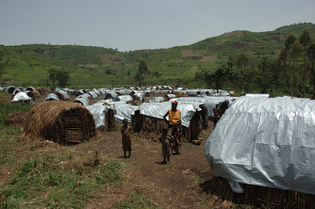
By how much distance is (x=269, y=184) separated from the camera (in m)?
3.90

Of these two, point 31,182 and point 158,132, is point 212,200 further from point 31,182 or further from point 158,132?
point 158,132

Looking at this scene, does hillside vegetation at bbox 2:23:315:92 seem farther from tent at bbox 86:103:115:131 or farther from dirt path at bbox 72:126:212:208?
dirt path at bbox 72:126:212:208

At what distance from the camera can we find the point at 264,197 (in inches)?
159

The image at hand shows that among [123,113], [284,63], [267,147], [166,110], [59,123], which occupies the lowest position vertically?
[123,113]

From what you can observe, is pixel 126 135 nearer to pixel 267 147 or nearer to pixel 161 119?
pixel 161 119

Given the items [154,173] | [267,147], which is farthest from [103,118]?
[267,147]

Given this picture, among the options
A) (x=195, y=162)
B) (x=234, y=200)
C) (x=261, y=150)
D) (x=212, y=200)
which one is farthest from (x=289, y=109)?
(x=195, y=162)

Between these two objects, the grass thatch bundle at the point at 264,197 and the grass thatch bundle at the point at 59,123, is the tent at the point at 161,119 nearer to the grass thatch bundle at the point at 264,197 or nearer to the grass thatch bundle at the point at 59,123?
the grass thatch bundle at the point at 59,123

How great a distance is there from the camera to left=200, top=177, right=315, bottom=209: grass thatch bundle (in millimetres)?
3711

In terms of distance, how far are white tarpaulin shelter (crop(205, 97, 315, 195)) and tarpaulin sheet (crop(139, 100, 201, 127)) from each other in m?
5.03

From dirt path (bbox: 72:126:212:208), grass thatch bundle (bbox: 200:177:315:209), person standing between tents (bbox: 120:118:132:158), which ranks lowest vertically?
dirt path (bbox: 72:126:212:208)

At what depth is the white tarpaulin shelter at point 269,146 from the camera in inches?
147

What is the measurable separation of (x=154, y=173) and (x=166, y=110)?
4940 mm

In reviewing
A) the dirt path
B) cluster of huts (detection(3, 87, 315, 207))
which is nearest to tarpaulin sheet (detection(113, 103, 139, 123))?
the dirt path
